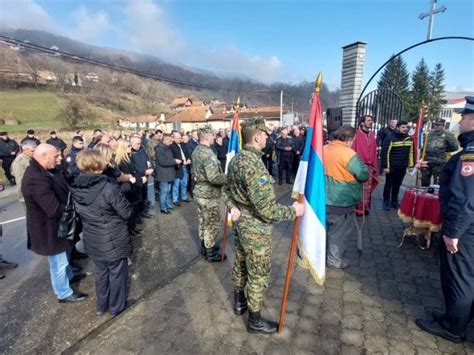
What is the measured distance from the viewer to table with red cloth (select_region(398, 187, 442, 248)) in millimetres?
4219

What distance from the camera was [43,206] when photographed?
2963mm

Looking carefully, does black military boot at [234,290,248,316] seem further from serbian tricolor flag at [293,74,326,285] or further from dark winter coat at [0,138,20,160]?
dark winter coat at [0,138,20,160]

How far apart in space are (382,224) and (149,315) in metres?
4.72

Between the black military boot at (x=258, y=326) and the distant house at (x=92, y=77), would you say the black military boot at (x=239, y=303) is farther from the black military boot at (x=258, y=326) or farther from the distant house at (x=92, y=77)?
the distant house at (x=92, y=77)

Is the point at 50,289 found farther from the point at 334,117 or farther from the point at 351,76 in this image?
the point at 351,76

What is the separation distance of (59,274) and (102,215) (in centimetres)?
115

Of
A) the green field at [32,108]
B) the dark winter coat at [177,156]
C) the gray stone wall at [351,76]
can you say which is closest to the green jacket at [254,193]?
the dark winter coat at [177,156]

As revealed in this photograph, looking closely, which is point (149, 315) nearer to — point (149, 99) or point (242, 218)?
point (242, 218)

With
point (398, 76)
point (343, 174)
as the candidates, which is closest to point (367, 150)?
point (343, 174)

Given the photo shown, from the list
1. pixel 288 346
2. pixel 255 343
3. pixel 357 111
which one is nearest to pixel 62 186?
pixel 255 343

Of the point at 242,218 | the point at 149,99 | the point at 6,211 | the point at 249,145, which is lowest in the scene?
the point at 6,211

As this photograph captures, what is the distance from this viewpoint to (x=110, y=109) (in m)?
54.4

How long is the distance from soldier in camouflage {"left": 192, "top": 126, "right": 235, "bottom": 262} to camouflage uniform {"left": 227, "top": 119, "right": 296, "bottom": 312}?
1.15 metres

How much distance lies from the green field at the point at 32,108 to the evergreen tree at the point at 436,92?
52.3 metres
